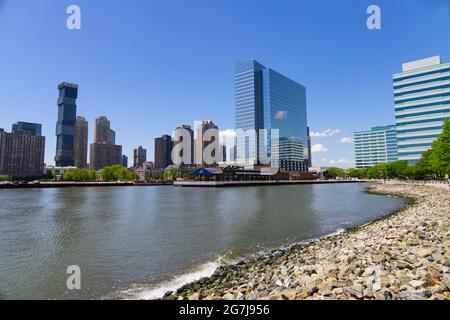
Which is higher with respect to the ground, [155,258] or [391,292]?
[391,292]

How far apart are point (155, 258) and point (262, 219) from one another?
18.9 meters

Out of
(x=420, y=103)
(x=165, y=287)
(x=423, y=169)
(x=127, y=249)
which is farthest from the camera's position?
(x=420, y=103)

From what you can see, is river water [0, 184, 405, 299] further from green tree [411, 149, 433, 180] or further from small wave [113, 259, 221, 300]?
green tree [411, 149, 433, 180]

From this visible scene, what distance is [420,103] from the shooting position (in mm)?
151375

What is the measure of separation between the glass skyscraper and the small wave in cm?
16741

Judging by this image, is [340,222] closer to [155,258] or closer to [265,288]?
[155,258]

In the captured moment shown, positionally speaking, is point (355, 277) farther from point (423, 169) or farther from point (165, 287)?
point (423, 169)

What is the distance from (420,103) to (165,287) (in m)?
180

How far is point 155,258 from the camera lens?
18656 mm

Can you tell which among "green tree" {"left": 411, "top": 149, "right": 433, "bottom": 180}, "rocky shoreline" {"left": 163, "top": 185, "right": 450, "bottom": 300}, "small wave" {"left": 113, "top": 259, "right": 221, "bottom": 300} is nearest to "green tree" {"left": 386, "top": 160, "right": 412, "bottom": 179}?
"green tree" {"left": 411, "top": 149, "right": 433, "bottom": 180}

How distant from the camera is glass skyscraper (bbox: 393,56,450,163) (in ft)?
475

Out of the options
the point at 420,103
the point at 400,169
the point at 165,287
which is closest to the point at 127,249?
the point at 165,287
